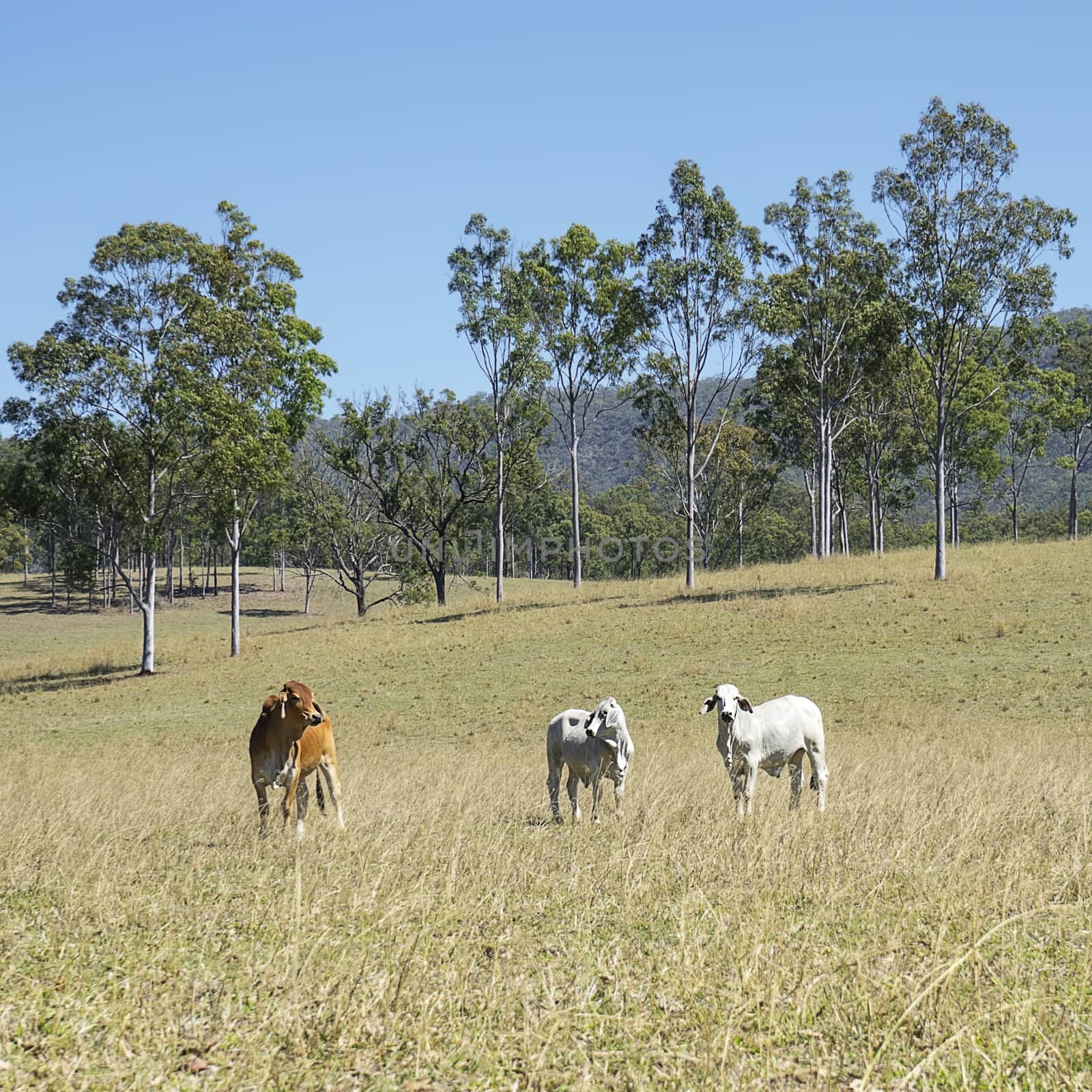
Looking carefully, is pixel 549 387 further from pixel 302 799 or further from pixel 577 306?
pixel 302 799

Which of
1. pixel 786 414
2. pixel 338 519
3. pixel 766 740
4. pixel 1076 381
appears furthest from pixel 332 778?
pixel 1076 381

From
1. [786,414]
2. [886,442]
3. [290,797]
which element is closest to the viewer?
[290,797]

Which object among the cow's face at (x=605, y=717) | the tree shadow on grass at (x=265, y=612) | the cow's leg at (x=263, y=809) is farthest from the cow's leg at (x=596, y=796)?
the tree shadow on grass at (x=265, y=612)

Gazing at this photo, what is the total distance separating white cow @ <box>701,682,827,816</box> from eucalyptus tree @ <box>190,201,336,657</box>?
28.4m

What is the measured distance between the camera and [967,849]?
29.1 ft

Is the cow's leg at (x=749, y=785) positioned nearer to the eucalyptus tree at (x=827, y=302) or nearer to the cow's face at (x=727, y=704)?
the cow's face at (x=727, y=704)

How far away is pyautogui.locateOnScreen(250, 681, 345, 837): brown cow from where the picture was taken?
11281 millimetres

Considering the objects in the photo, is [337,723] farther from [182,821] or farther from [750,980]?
[750,980]

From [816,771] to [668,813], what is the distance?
2.70m

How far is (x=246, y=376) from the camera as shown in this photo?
38781 mm

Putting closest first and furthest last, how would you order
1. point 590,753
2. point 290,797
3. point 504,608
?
1. point 290,797
2. point 590,753
3. point 504,608

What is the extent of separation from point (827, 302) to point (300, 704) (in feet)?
158

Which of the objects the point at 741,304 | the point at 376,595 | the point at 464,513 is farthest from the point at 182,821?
the point at 376,595

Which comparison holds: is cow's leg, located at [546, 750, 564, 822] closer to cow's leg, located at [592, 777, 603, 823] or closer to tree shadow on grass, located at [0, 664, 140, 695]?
cow's leg, located at [592, 777, 603, 823]
